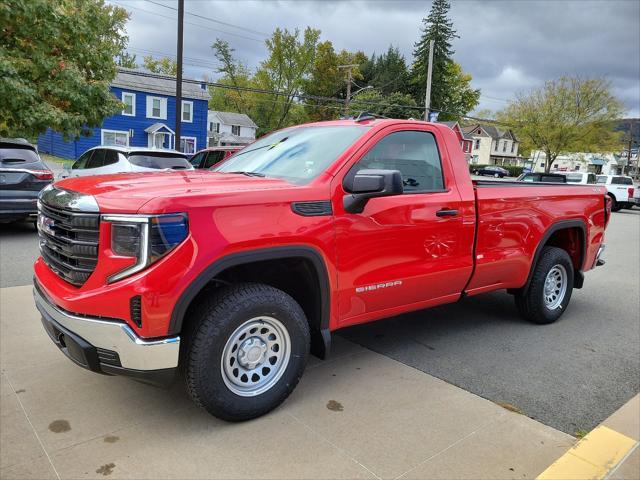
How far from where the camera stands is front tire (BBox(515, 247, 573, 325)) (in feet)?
16.6

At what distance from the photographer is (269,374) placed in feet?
10.5

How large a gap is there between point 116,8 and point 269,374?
162ft

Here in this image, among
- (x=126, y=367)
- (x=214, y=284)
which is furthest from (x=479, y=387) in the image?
(x=126, y=367)

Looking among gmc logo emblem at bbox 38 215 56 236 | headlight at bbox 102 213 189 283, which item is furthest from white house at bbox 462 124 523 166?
headlight at bbox 102 213 189 283

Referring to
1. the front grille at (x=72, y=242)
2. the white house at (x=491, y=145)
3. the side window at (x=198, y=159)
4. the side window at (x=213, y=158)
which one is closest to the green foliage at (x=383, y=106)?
the white house at (x=491, y=145)

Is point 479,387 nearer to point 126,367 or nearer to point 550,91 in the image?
point 126,367

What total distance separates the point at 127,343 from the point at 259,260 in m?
0.84

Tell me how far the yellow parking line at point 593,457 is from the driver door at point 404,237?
1449 mm

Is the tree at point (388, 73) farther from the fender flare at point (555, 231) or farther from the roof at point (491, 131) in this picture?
the fender flare at point (555, 231)

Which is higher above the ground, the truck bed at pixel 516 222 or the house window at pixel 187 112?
the house window at pixel 187 112

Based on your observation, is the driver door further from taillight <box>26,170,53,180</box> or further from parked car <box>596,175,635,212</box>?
parked car <box>596,175,635,212</box>

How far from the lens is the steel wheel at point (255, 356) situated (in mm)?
3027

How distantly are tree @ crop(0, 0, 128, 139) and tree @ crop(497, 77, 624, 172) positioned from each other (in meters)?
33.1

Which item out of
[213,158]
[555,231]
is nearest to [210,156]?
[213,158]
